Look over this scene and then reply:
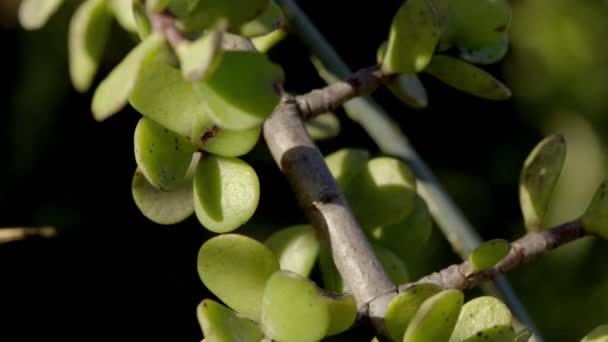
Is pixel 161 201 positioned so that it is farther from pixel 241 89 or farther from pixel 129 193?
pixel 129 193

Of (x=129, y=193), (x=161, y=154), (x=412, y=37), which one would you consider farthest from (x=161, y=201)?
(x=129, y=193)

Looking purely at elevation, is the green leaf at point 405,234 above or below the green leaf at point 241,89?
below

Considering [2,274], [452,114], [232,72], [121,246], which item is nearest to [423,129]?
[452,114]

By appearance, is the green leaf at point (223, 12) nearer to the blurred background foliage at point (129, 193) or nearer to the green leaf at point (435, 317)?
the green leaf at point (435, 317)

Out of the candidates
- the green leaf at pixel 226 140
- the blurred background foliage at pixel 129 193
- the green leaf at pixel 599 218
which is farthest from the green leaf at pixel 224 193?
the blurred background foliage at pixel 129 193

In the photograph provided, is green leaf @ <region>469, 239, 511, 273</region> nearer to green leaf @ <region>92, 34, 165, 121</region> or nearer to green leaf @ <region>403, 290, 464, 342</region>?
green leaf @ <region>403, 290, 464, 342</region>

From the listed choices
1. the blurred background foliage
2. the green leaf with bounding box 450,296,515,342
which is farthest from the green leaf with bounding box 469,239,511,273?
the blurred background foliage
